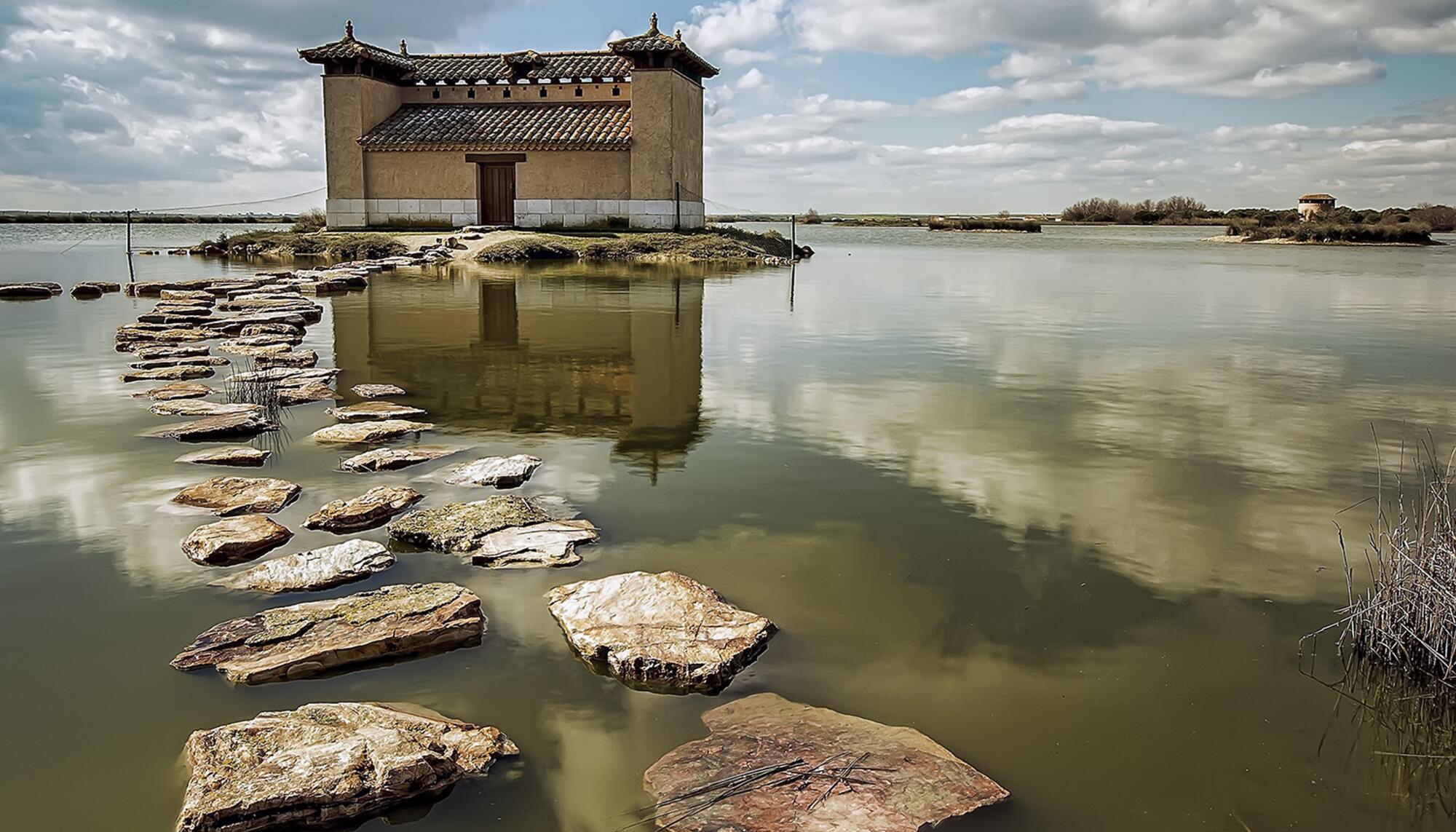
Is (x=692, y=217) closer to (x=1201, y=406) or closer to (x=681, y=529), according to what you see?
(x=1201, y=406)

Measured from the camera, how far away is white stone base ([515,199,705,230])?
97.8 ft

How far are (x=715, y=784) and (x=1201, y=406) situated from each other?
6781mm

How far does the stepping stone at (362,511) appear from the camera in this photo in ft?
16.1

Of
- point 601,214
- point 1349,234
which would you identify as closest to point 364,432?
point 601,214

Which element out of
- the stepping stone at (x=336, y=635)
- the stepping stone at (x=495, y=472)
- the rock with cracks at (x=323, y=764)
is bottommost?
the rock with cracks at (x=323, y=764)

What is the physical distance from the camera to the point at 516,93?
32.1 meters

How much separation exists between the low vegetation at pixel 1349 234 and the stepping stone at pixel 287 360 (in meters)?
52.8

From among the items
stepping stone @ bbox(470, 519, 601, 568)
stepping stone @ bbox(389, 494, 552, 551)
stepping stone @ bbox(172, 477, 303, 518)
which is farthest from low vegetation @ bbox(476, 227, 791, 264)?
stepping stone @ bbox(470, 519, 601, 568)

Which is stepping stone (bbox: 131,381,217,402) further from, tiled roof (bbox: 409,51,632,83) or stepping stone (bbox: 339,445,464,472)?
tiled roof (bbox: 409,51,632,83)

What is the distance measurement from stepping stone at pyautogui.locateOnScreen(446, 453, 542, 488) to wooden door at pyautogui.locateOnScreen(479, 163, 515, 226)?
1042 inches

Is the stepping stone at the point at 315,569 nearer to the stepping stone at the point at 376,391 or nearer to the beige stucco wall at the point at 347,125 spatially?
the stepping stone at the point at 376,391

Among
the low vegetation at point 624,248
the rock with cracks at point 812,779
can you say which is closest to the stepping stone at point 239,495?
the rock with cracks at point 812,779

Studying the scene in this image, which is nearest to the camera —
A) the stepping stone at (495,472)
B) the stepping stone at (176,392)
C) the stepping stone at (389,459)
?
the stepping stone at (495,472)

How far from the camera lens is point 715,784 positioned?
281 cm
